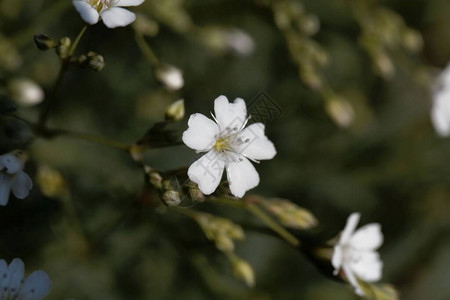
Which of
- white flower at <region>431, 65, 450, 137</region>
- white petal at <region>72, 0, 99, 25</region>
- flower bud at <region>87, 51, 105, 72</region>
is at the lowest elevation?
flower bud at <region>87, 51, 105, 72</region>

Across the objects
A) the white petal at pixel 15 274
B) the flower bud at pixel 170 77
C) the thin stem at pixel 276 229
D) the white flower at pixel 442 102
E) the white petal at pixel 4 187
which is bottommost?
the white petal at pixel 15 274

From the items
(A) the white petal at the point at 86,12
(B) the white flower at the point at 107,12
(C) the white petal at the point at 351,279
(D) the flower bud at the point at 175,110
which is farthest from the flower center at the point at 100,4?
(C) the white petal at the point at 351,279

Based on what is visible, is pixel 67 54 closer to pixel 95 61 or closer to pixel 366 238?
pixel 95 61

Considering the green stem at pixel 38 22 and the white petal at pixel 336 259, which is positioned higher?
the white petal at pixel 336 259

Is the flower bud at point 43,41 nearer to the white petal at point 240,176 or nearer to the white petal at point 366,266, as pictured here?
the white petal at point 240,176

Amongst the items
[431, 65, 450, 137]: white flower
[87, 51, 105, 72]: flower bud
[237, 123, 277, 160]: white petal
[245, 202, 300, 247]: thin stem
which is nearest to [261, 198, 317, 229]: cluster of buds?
[245, 202, 300, 247]: thin stem

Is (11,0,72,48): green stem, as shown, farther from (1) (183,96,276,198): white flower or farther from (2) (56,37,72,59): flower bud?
(1) (183,96,276,198): white flower

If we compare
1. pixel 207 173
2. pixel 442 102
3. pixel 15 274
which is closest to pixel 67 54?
pixel 207 173
